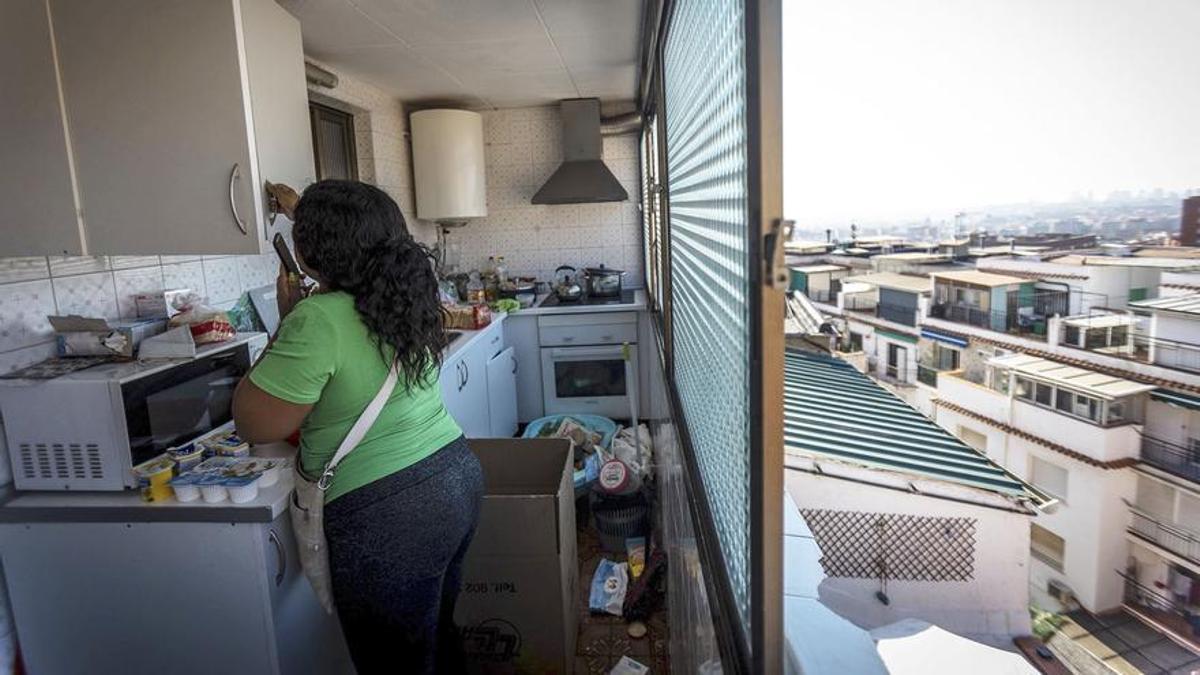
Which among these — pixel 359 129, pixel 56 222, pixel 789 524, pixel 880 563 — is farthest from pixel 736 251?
pixel 359 129

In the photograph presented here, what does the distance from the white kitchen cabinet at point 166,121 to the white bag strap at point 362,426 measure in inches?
28.2

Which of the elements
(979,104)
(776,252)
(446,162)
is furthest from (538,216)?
(776,252)

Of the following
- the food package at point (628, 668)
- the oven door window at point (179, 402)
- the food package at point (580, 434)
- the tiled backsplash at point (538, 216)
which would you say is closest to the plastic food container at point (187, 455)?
the oven door window at point (179, 402)

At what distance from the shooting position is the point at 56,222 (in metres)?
1.58

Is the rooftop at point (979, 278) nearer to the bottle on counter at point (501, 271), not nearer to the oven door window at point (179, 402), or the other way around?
the oven door window at point (179, 402)

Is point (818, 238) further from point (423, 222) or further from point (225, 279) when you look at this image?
point (423, 222)

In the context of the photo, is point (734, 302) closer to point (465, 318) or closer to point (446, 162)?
point (465, 318)

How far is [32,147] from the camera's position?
5.12ft

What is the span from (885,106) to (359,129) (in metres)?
3.16

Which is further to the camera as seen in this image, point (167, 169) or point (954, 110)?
point (167, 169)

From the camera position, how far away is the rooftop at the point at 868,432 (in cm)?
117

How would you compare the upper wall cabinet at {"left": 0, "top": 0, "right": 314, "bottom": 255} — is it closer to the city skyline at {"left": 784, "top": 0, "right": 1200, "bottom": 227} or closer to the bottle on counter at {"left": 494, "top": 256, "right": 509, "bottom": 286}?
the city skyline at {"left": 784, "top": 0, "right": 1200, "bottom": 227}

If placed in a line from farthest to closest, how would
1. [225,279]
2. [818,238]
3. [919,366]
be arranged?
1. [225,279]
2. [919,366]
3. [818,238]

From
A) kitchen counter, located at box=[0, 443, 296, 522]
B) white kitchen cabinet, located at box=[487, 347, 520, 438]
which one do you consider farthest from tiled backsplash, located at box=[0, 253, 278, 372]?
white kitchen cabinet, located at box=[487, 347, 520, 438]
